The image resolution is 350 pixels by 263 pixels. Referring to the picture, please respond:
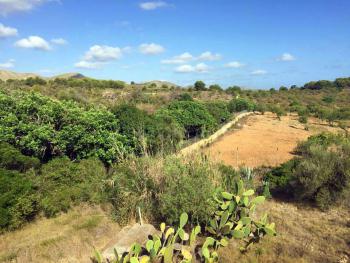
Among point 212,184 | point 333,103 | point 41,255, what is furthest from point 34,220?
point 333,103

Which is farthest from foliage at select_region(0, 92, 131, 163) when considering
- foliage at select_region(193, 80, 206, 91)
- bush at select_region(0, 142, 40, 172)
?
foliage at select_region(193, 80, 206, 91)

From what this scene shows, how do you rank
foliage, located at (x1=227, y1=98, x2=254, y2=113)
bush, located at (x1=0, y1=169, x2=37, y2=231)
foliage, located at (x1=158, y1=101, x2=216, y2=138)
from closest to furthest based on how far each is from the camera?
bush, located at (x1=0, y1=169, x2=37, y2=231) < foliage, located at (x1=158, y1=101, x2=216, y2=138) < foliage, located at (x1=227, y1=98, x2=254, y2=113)

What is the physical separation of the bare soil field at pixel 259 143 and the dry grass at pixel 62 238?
4967 mm

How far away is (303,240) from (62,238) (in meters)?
5.35

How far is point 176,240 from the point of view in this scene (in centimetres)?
692

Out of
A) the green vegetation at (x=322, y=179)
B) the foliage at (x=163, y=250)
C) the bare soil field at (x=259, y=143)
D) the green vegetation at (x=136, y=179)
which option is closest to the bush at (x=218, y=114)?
the bare soil field at (x=259, y=143)

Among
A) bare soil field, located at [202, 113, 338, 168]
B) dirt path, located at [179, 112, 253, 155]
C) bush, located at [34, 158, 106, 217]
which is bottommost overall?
bare soil field, located at [202, 113, 338, 168]

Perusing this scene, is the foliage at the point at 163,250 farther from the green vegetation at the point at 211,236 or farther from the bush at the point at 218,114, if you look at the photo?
the bush at the point at 218,114

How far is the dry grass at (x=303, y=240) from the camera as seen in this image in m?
6.69

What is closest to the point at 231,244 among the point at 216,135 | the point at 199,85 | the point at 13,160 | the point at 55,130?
the point at 13,160

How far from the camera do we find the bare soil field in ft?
56.1

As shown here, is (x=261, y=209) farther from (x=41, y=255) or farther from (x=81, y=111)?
(x=81, y=111)

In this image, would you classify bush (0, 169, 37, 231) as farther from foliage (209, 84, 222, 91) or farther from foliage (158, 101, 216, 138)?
foliage (209, 84, 222, 91)

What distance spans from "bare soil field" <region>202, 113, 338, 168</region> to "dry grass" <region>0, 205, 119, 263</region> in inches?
196
